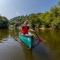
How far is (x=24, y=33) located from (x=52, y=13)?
2188 inches

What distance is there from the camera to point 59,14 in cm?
6838

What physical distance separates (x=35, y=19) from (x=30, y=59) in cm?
7575

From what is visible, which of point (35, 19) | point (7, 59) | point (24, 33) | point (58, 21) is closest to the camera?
point (7, 59)

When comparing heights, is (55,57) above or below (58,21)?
below

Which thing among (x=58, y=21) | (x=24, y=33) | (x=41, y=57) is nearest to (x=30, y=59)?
(x=41, y=57)

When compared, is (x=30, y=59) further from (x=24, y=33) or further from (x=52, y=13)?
(x=52, y=13)

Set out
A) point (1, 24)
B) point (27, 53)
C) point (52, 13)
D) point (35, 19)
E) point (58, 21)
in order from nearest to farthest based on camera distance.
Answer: point (27, 53), point (58, 21), point (52, 13), point (35, 19), point (1, 24)

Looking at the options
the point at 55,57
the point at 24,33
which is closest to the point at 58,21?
the point at 24,33

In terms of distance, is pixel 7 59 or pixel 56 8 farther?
pixel 56 8

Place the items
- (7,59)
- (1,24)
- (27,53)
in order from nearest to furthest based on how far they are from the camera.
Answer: (7,59) → (27,53) → (1,24)

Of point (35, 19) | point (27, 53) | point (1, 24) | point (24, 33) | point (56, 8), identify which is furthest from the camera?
point (1, 24)

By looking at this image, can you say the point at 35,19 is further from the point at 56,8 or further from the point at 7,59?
the point at 7,59

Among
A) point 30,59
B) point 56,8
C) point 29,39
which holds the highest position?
point 56,8

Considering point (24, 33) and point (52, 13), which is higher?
point (52, 13)
